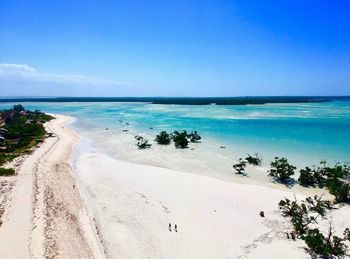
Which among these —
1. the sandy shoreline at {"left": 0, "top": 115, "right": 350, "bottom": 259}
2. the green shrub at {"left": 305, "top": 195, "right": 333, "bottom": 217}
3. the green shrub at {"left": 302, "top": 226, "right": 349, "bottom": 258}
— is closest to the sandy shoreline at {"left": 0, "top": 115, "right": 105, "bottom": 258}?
the sandy shoreline at {"left": 0, "top": 115, "right": 350, "bottom": 259}

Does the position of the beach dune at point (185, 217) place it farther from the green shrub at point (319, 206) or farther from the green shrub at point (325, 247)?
the green shrub at point (319, 206)

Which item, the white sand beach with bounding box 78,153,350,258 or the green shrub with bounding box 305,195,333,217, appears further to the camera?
the green shrub with bounding box 305,195,333,217

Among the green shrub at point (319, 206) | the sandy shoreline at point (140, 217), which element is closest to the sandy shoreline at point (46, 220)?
the sandy shoreline at point (140, 217)

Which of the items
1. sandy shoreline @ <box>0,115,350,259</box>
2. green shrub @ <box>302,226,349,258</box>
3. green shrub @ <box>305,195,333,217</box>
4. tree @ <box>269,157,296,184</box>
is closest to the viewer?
green shrub @ <box>302,226,349,258</box>

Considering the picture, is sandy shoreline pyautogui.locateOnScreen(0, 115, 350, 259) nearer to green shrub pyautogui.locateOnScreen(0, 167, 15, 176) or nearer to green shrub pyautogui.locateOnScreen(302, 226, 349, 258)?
green shrub pyautogui.locateOnScreen(302, 226, 349, 258)

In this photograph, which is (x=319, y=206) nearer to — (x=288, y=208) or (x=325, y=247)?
(x=288, y=208)

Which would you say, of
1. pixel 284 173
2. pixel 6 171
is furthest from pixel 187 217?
pixel 6 171

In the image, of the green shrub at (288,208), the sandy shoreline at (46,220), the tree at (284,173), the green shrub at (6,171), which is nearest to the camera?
the sandy shoreline at (46,220)

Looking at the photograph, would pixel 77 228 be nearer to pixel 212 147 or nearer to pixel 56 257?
pixel 56 257

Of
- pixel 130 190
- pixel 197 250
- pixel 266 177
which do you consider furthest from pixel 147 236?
pixel 266 177
